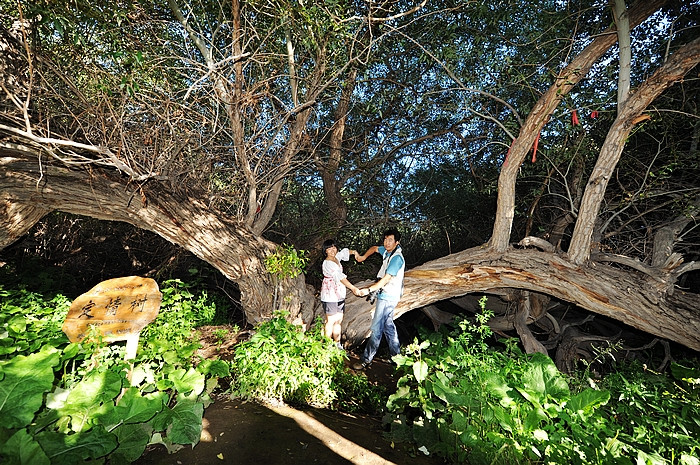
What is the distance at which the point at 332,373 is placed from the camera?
3.32 m

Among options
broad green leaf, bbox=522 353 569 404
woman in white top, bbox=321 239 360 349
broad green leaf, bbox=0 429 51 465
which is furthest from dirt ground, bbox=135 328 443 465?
woman in white top, bbox=321 239 360 349

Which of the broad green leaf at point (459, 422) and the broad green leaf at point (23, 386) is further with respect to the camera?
the broad green leaf at point (459, 422)

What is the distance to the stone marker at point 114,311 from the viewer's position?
2.70 m

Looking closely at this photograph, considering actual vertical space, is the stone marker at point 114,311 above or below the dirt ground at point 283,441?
above

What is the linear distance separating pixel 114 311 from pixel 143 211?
1.64 metres

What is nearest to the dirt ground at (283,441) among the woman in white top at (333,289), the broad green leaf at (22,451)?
the broad green leaf at (22,451)

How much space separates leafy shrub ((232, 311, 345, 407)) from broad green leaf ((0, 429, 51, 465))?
59.0 inches

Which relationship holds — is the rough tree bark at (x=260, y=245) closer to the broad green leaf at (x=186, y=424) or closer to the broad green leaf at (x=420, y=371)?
the broad green leaf at (x=186, y=424)

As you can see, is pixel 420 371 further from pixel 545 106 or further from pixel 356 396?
pixel 545 106

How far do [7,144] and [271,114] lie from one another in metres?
3.03

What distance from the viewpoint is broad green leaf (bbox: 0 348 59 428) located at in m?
1.93

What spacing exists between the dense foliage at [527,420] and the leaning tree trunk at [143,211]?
92.8 inches

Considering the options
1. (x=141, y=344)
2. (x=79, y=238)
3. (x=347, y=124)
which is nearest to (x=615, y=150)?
(x=347, y=124)

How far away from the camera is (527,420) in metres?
2.16
